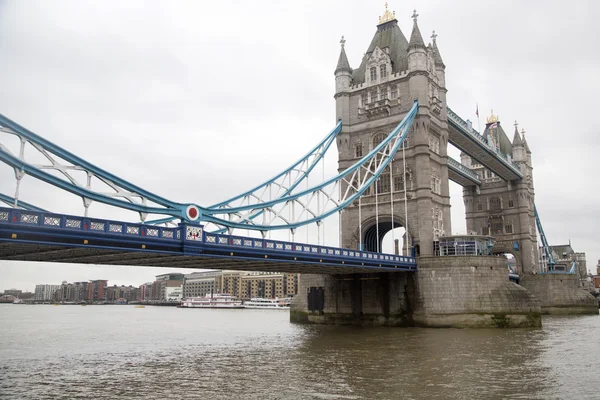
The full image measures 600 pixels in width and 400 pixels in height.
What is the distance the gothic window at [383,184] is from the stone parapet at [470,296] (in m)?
9.35

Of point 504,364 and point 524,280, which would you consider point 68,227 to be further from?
point 524,280

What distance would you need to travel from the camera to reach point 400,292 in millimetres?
42250

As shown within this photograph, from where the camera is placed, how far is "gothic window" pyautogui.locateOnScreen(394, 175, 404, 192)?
48031 mm

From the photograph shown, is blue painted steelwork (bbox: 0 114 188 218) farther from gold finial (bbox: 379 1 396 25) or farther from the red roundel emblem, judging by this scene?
gold finial (bbox: 379 1 396 25)

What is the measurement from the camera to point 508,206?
247 ft

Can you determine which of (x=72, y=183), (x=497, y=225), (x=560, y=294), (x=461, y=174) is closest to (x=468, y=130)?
(x=461, y=174)

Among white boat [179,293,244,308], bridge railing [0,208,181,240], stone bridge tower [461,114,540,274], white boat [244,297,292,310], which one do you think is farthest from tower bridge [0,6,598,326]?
white boat [179,293,244,308]

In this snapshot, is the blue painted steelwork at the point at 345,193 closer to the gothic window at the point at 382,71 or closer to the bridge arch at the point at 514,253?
the gothic window at the point at 382,71

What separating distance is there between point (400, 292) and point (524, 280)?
31244mm

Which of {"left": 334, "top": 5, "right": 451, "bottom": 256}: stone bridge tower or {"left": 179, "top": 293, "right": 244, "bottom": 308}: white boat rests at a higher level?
{"left": 334, "top": 5, "right": 451, "bottom": 256}: stone bridge tower

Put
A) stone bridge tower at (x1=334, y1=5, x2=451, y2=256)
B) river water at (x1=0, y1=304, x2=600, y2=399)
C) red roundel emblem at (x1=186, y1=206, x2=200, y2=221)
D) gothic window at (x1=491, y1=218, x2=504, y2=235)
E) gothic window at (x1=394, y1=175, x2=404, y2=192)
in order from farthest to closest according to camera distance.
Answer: gothic window at (x1=491, y1=218, x2=504, y2=235)
gothic window at (x1=394, y1=175, x2=404, y2=192)
stone bridge tower at (x1=334, y1=5, x2=451, y2=256)
red roundel emblem at (x1=186, y1=206, x2=200, y2=221)
river water at (x1=0, y1=304, x2=600, y2=399)

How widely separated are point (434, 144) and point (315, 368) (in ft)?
110

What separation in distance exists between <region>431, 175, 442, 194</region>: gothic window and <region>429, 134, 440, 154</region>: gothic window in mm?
2573

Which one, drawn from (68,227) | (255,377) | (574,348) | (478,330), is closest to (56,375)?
(68,227)
